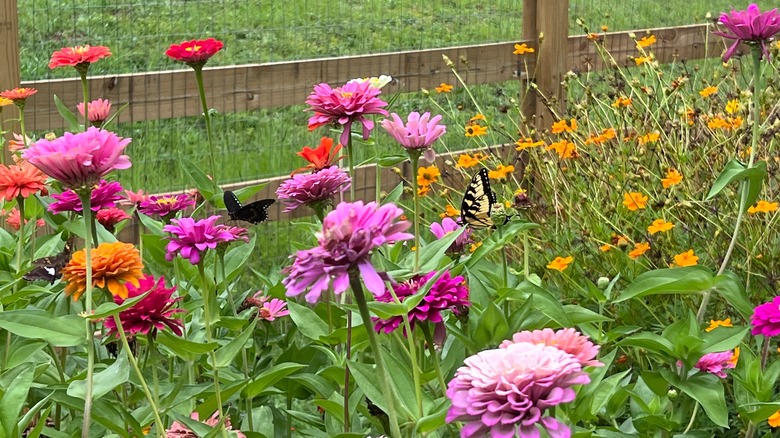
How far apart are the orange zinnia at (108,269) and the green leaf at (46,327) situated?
0.04 metres

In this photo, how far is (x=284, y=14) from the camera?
152 inches

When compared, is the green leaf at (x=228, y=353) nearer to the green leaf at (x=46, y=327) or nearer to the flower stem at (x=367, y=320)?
the green leaf at (x=46, y=327)

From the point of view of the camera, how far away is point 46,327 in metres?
1.09

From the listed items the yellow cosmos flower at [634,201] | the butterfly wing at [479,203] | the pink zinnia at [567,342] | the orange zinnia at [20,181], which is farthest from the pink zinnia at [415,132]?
the yellow cosmos flower at [634,201]

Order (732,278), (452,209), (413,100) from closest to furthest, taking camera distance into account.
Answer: (732,278) < (452,209) < (413,100)

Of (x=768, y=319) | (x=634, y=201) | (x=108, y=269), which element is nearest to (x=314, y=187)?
(x=108, y=269)

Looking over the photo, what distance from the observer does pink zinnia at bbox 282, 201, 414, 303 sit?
0.73 meters

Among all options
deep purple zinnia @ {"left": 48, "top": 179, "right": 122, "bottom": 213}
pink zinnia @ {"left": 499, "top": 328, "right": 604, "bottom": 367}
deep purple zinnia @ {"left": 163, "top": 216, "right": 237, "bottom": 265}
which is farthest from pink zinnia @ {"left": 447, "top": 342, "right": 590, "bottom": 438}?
deep purple zinnia @ {"left": 48, "top": 179, "right": 122, "bottom": 213}

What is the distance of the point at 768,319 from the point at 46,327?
90 cm

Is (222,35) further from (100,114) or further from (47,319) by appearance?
(47,319)

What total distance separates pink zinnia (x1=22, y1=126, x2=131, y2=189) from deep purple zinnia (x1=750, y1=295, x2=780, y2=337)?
0.84m

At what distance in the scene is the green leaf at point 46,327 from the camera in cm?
107

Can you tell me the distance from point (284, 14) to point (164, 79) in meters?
1.07

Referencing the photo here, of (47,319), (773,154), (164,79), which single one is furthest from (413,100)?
(47,319)
